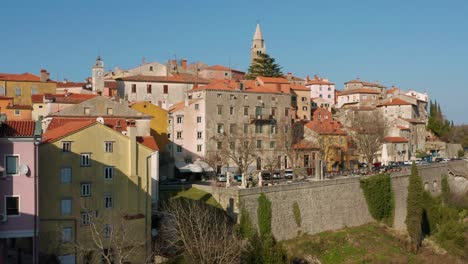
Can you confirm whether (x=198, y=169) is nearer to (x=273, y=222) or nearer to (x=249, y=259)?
(x=273, y=222)

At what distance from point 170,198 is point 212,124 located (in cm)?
1909

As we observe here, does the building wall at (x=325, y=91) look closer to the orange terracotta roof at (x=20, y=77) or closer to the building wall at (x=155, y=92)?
the building wall at (x=155, y=92)

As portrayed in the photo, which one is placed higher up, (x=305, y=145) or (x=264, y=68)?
(x=264, y=68)

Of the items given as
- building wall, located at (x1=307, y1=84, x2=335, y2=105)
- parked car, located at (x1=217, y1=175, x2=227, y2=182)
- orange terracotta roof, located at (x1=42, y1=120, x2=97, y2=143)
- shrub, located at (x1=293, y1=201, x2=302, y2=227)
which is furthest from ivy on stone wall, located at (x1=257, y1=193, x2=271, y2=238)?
building wall, located at (x1=307, y1=84, x2=335, y2=105)

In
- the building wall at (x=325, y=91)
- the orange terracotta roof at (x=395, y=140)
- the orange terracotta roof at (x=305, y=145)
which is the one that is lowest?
the orange terracotta roof at (x=305, y=145)

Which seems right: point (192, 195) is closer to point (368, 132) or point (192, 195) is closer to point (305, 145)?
point (305, 145)

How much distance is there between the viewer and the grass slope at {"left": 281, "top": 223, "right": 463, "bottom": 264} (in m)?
44.2

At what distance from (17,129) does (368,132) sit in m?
54.3

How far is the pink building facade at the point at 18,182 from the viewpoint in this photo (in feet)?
93.8

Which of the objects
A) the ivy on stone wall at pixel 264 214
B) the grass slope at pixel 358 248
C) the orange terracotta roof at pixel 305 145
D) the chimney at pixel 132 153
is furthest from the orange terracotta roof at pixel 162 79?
the chimney at pixel 132 153

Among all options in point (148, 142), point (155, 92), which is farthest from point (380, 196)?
point (155, 92)

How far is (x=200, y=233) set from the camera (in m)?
32.0

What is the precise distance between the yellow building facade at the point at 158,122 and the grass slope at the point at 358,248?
20.2 m

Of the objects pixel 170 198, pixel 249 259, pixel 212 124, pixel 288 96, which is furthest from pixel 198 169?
pixel 249 259
